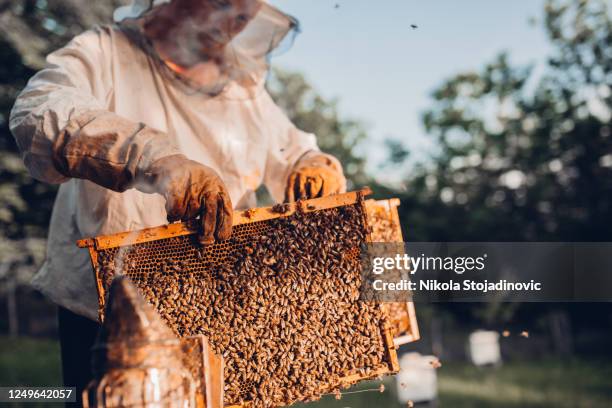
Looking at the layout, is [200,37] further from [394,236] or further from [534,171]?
[534,171]

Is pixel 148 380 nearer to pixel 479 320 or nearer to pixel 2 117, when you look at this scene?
pixel 2 117

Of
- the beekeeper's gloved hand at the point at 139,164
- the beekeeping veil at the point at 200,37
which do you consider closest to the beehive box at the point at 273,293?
the beekeeper's gloved hand at the point at 139,164

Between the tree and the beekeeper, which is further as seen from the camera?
the tree


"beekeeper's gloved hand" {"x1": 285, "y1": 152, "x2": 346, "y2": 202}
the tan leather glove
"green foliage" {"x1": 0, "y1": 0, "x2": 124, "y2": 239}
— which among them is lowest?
the tan leather glove

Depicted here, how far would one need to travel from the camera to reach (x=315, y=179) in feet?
10.1

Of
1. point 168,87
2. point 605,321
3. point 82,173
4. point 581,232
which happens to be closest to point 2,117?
point 168,87

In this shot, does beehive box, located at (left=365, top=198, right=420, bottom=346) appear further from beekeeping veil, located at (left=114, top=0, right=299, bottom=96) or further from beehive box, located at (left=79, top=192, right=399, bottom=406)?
beekeeping veil, located at (left=114, top=0, right=299, bottom=96)

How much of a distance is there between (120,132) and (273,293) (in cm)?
82

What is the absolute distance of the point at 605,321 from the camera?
22.9 m

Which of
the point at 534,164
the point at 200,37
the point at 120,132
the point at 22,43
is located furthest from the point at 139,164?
the point at 534,164

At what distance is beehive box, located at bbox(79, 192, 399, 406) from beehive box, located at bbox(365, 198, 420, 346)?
1.56 feet

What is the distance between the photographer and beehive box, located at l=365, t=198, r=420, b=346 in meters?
2.94

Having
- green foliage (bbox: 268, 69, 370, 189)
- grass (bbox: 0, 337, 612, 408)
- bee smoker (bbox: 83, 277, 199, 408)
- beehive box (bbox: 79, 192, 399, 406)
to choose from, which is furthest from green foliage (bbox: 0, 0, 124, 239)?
green foliage (bbox: 268, 69, 370, 189)

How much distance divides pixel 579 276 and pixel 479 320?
2270cm
